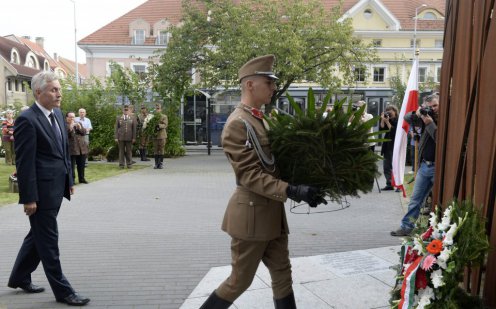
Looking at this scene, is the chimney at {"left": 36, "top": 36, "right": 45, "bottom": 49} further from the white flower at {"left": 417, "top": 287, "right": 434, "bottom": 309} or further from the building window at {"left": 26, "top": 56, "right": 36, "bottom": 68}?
the white flower at {"left": 417, "top": 287, "right": 434, "bottom": 309}

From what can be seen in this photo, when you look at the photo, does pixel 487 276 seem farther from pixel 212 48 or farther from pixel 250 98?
pixel 212 48

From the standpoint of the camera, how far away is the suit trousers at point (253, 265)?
11.2 ft

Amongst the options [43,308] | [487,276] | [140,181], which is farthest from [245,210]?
[140,181]

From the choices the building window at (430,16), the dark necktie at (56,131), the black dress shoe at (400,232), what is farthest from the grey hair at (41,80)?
the building window at (430,16)

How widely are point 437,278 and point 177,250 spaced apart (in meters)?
4.07

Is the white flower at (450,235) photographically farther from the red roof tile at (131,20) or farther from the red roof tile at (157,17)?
the red roof tile at (157,17)

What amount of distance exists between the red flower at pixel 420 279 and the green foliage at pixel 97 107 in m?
18.1

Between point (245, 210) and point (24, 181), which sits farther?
point (24, 181)

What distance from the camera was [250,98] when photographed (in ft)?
11.3

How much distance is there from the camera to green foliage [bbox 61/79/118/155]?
20094 millimetres

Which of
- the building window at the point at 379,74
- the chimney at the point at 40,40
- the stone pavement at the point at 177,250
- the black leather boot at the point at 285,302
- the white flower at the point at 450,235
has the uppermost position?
the chimney at the point at 40,40

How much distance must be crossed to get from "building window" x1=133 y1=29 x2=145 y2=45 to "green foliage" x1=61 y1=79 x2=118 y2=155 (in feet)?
65.6

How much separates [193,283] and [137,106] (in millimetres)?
16897

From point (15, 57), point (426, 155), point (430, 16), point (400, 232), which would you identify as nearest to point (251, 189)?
point (426, 155)
